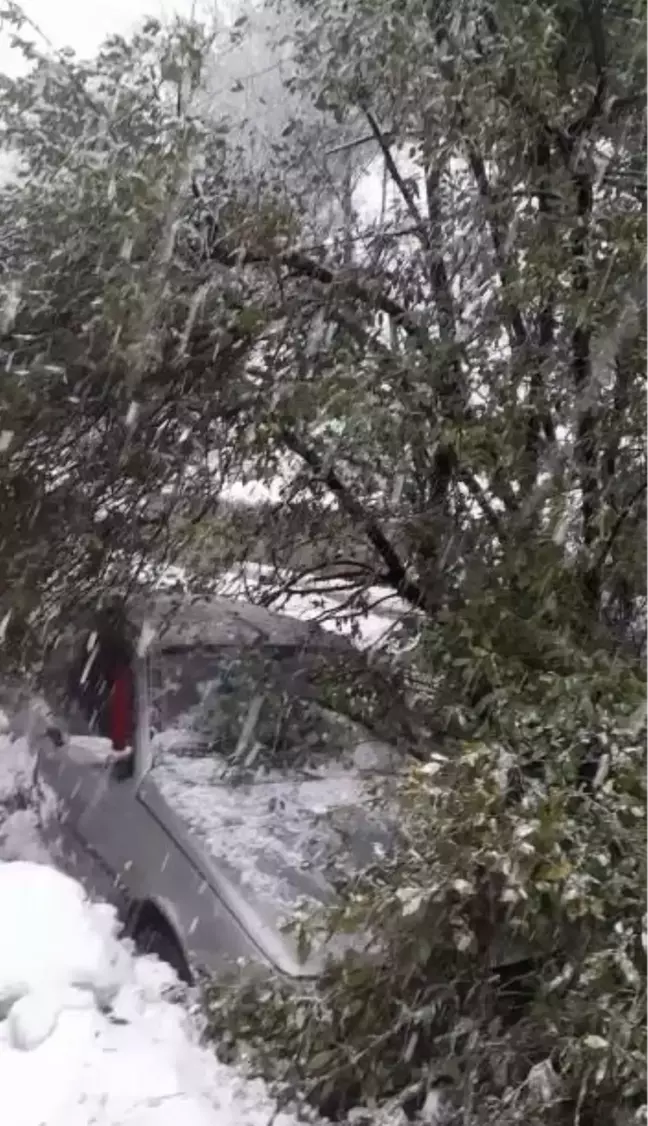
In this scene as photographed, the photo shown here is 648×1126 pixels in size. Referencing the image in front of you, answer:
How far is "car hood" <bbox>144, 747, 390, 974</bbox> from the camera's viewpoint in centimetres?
414

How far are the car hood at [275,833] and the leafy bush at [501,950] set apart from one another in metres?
0.31

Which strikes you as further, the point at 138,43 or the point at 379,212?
the point at 379,212

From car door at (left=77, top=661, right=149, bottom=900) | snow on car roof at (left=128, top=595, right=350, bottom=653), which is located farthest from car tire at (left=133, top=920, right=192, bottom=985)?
snow on car roof at (left=128, top=595, right=350, bottom=653)

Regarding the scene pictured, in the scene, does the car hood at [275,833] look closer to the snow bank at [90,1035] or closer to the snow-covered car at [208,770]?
the snow-covered car at [208,770]

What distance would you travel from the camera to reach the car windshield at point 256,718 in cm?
515

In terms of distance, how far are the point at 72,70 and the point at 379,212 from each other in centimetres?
152

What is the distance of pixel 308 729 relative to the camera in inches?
206

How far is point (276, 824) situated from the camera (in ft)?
15.6

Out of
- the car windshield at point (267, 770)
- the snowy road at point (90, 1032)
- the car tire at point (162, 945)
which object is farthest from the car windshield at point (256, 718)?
the snowy road at point (90, 1032)

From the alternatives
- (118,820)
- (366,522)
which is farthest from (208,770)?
(366,522)

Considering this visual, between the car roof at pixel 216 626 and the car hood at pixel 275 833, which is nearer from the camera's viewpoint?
the car hood at pixel 275 833

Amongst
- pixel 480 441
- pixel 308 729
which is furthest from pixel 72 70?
pixel 308 729

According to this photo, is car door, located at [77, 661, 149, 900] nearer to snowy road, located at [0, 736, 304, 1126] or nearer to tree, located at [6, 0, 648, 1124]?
snowy road, located at [0, 736, 304, 1126]

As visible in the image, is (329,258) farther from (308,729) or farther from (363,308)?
(308,729)
